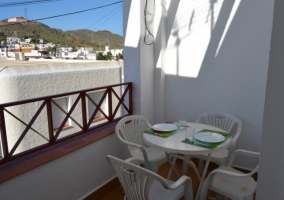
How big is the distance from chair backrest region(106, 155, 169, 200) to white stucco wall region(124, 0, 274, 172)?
1.42m

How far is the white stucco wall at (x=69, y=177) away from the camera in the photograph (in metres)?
1.65

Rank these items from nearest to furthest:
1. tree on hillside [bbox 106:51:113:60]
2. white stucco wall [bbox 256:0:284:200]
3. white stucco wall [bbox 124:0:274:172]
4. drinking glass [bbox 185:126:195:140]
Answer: white stucco wall [bbox 256:0:284:200] < drinking glass [bbox 185:126:195:140] < white stucco wall [bbox 124:0:274:172] < tree on hillside [bbox 106:51:113:60]

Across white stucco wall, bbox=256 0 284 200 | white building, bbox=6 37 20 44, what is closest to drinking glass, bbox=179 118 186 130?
white stucco wall, bbox=256 0 284 200

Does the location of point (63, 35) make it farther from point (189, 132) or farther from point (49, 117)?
point (189, 132)

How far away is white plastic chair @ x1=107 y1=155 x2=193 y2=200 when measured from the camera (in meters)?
1.37

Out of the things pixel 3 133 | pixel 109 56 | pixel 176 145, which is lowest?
pixel 176 145

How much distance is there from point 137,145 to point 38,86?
159 inches

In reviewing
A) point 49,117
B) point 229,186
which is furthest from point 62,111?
point 229,186

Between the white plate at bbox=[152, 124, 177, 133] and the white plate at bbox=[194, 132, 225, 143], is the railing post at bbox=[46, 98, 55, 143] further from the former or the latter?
the white plate at bbox=[194, 132, 225, 143]

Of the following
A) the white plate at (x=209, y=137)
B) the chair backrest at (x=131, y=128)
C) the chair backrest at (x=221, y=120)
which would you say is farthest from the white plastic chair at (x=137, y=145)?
the chair backrest at (x=221, y=120)

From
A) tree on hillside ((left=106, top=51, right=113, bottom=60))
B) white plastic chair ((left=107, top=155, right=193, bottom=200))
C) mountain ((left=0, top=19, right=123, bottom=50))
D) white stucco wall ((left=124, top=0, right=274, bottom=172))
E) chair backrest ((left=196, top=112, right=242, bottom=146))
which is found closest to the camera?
white plastic chair ((left=107, top=155, right=193, bottom=200))

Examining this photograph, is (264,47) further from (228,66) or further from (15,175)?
(15,175)

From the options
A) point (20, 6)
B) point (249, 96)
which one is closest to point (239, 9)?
point (249, 96)

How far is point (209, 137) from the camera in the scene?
1.92m
